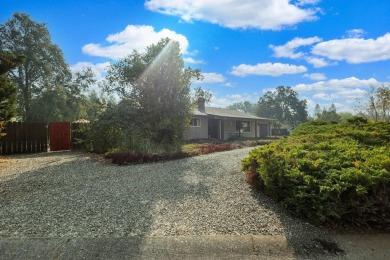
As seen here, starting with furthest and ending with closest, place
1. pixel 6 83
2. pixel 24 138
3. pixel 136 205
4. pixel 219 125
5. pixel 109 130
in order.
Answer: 1. pixel 219 125
2. pixel 24 138
3. pixel 109 130
4. pixel 6 83
5. pixel 136 205

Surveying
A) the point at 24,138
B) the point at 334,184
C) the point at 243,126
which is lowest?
the point at 334,184

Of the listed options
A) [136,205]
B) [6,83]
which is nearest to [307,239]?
[136,205]

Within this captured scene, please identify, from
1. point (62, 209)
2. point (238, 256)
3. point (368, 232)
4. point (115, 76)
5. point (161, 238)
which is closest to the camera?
point (238, 256)

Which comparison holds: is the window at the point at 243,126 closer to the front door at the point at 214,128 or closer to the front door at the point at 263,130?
the front door at the point at 214,128

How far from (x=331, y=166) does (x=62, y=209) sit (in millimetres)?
4596

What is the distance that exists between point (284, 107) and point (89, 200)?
184 feet

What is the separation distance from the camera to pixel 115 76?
13219mm

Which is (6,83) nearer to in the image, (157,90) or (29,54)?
(157,90)

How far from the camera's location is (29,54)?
27531 millimetres

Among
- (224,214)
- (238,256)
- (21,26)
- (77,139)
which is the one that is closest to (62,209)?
(224,214)

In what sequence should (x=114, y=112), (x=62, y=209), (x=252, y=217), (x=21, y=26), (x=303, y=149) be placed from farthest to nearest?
(x=21, y=26), (x=114, y=112), (x=303, y=149), (x=62, y=209), (x=252, y=217)

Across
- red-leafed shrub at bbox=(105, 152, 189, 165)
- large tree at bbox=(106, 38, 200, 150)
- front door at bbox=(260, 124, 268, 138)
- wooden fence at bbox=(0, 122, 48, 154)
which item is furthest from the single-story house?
red-leafed shrub at bbox=(105, 152, 189, 165)

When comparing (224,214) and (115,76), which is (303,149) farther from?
(115,76)

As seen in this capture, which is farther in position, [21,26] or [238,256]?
[21,26]
